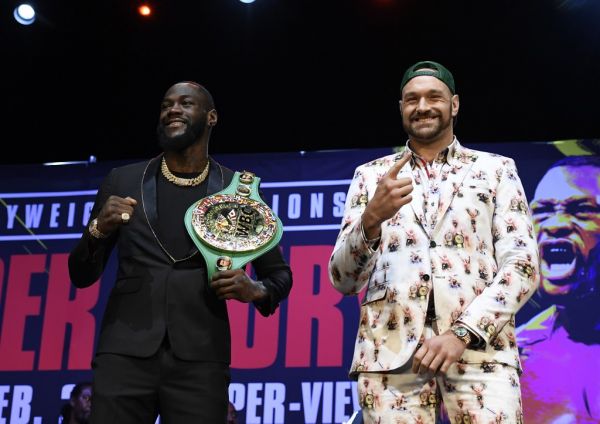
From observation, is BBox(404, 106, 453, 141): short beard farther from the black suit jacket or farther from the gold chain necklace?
the gold chain necklace

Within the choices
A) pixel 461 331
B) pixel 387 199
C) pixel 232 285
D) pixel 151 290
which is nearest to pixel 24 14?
pixel 151 290

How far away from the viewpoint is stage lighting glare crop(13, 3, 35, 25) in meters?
5.85

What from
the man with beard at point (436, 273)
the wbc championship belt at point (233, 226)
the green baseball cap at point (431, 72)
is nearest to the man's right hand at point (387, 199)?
the man with beard at point (436, 273)

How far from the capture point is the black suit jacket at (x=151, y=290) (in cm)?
294

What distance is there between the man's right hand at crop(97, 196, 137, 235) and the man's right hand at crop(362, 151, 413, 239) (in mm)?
818

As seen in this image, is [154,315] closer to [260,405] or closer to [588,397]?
[260,405]

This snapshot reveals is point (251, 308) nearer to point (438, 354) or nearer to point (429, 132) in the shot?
point (429, 132)

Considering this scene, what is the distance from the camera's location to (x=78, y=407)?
17.9 feet

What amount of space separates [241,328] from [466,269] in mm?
3047

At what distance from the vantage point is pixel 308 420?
5293mm

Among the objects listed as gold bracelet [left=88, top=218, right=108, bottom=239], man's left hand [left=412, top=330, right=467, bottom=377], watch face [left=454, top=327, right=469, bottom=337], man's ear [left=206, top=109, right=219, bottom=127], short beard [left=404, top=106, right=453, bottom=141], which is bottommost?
man's left hand [left=412, top=330, right=467, bottom=377]

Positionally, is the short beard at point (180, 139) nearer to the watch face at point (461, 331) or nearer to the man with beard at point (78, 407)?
the watch face at point (461, 331)

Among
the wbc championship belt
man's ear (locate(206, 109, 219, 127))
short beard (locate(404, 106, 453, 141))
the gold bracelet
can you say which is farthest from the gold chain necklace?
short beard (locate(404, 106, 453, 141))

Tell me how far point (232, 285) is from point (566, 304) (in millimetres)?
2868
